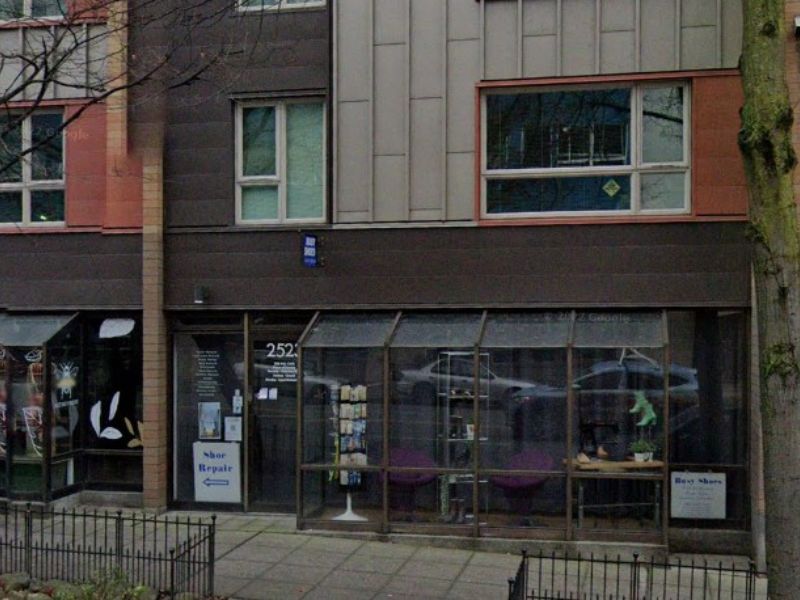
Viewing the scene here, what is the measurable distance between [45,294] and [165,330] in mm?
1708

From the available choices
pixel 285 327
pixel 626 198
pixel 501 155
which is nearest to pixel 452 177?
pixel 501 155

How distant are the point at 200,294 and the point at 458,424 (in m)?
3.52

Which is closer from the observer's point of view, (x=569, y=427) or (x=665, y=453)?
(x=665, y=453)

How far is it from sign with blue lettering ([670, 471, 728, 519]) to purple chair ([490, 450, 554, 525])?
4.64 feet

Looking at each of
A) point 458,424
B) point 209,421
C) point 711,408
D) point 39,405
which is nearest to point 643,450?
point 711,408

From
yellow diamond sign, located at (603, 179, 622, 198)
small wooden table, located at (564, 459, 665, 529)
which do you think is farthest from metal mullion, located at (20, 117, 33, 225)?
small wooden table, located at (564, 459, 665, 529)

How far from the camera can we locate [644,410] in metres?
9.43

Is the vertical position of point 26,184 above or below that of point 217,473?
above

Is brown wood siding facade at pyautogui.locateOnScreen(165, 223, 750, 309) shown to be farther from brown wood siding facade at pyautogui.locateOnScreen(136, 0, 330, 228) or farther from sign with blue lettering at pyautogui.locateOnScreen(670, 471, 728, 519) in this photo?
sign with blue lettering at pyautogui.locateOnScreen(670, 471, 728, 519)

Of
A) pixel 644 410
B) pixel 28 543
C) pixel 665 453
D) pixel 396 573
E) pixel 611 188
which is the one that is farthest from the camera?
pixel 611 188

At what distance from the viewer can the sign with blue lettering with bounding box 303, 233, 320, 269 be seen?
9.98 m

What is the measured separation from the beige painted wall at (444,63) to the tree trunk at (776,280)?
3956 mm

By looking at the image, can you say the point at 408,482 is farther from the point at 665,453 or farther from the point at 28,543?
the point at 28,543

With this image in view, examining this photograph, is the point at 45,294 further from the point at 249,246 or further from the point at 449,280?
the point at 449,280
